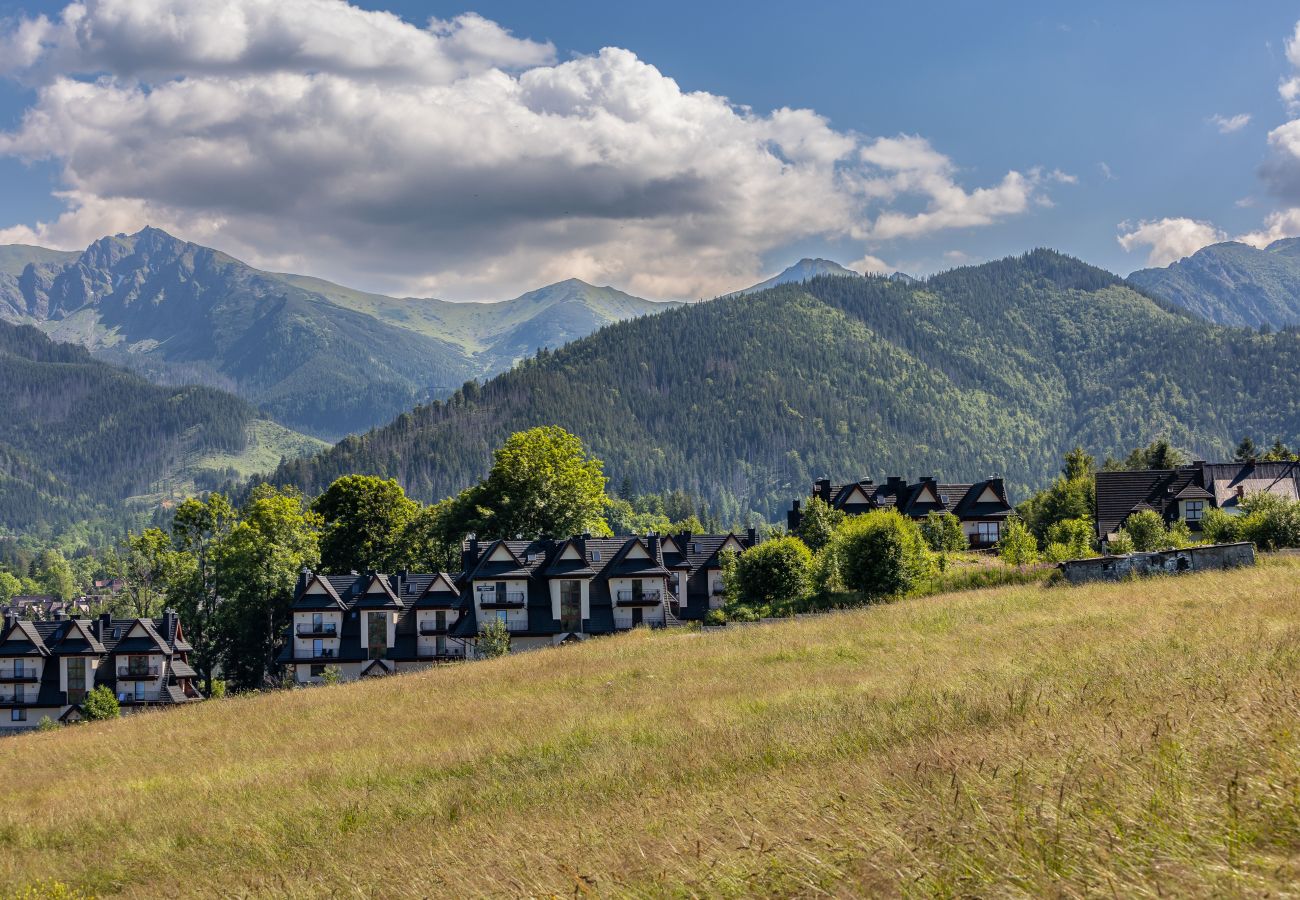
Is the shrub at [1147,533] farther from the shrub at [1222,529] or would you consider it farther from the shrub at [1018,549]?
the shrub at [1018,549]

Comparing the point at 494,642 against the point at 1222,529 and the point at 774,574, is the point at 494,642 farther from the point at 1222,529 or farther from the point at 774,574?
the point at 1222,529

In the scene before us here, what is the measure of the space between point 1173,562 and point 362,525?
6179 cm

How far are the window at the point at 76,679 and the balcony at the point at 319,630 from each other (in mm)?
A: 18598

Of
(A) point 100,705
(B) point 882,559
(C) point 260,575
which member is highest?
(C) point 260,575

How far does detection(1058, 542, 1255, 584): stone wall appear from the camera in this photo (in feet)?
120

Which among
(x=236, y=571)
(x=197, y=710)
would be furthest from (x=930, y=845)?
(x=236, y=571)

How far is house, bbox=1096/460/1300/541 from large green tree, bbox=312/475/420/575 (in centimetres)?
5371

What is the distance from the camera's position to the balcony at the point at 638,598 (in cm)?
6788

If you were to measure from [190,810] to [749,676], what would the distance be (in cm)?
1333

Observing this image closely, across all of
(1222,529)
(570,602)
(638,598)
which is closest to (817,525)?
(638,598)

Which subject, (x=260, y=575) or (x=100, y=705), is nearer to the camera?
(x=100, y=705)

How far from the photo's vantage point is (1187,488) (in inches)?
3046

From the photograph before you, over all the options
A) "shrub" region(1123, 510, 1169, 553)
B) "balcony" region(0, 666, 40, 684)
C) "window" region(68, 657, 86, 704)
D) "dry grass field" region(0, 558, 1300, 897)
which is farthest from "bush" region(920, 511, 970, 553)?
"balcony" region(0, 666, 40, 684)

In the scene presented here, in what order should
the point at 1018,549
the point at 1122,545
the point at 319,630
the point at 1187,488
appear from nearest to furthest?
the point at 1122,545 → the point at 1018,549 → the point at 319,630 → the point at 1187,488
